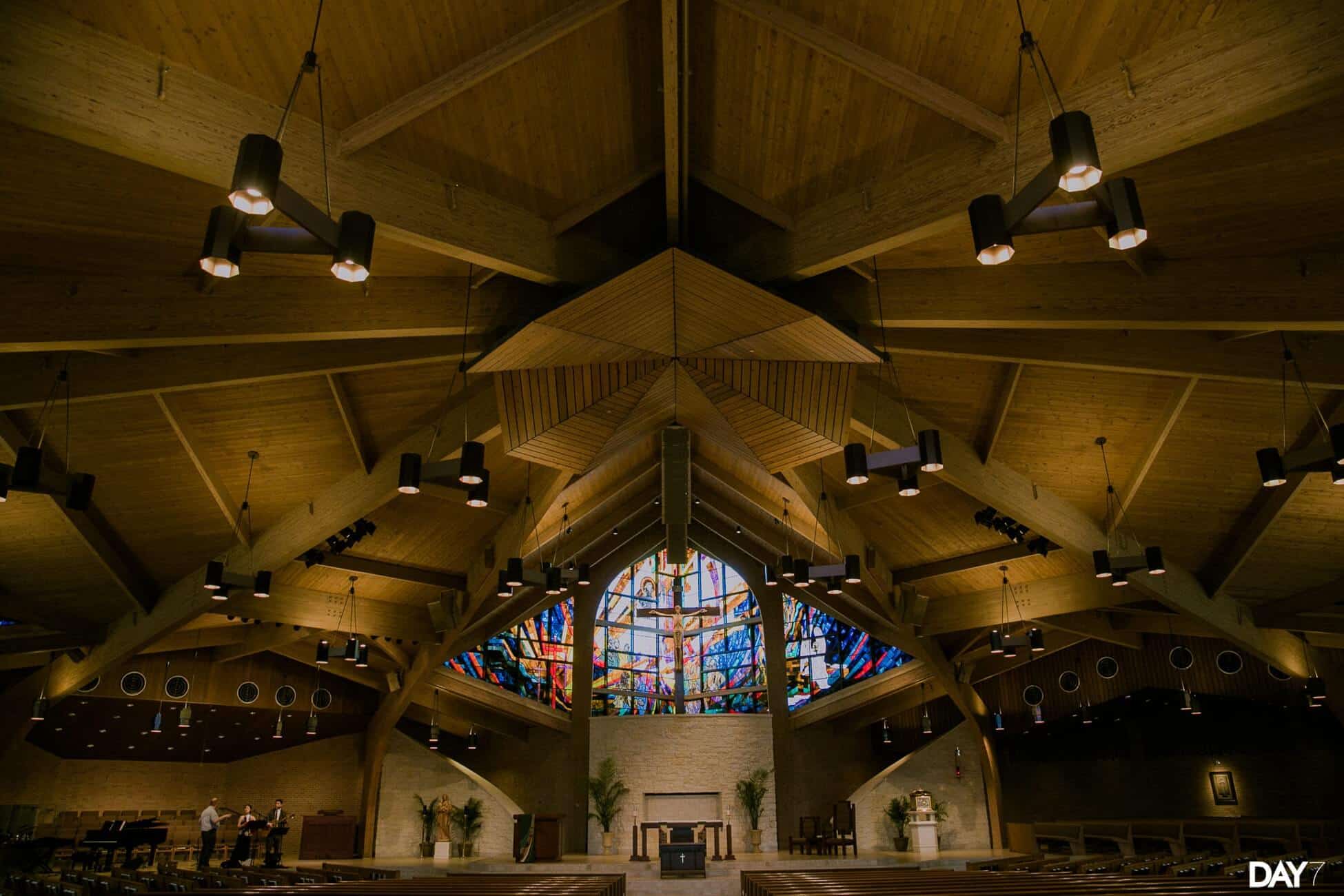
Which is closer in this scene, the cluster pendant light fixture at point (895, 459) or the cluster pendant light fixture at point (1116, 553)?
the cluster pendant light fixture at point (895, 459)

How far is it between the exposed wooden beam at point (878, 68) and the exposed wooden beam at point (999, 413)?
14.2ft

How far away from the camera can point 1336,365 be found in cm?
731

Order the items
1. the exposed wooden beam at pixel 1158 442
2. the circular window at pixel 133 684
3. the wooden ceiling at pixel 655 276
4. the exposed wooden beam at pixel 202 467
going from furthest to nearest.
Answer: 1. the circular window at pixel 133 684
2. the exposed wooden beam at pixel 202 467
3. the exposed wooden beam at pixel 1158 442
4. the wooden ceiling at pixel 655 276

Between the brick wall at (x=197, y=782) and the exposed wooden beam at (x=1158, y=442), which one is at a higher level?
the exposed wooden beam at (x=1158, y=442)

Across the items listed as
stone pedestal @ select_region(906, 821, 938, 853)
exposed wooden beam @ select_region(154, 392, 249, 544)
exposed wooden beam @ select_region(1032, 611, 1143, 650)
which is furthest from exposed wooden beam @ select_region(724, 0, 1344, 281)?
stone pedestal @ select_region(906, 821, 938, 853)

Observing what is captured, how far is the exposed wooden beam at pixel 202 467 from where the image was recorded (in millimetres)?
9320

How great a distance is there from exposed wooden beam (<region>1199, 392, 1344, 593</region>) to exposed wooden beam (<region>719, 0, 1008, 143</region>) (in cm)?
540

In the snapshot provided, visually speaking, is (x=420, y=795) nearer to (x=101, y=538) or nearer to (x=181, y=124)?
(x=101, y=538)

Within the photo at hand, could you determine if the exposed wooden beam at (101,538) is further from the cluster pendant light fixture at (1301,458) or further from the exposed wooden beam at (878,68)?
the cluster pendant light fixture at (1301,458)

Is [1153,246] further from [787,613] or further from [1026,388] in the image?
[787,613]

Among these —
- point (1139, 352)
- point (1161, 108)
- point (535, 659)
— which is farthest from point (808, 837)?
point (1161, 108)

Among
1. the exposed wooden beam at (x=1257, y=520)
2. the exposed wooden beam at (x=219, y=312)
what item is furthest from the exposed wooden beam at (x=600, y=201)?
the exposed wooden beam at (x=1257, y=520)

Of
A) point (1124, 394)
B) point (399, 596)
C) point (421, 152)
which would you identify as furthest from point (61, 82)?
point (399, 596)

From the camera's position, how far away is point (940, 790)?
19500mm
